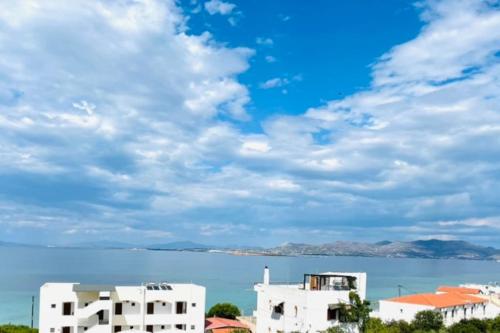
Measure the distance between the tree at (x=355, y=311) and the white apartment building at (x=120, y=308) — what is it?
12.9 meters

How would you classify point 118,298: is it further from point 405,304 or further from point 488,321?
point 488,321

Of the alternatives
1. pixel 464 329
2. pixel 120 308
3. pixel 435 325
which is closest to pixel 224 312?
pixel 120 308

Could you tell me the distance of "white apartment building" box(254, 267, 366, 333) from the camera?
37.2 meters

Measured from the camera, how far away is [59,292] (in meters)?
38.1

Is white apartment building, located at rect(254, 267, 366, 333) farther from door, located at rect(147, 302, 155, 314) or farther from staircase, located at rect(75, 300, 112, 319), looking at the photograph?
staircase, located at rect(75, 300, 112, 319)

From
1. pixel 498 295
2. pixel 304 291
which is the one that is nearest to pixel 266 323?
pixel 304 291

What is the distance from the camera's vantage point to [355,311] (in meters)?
37.3

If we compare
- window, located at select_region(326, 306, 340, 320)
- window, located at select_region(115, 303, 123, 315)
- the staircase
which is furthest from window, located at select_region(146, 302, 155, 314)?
window, located at select_region(326, 306, 340, 320)

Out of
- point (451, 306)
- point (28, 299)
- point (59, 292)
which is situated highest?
point (59, 292)

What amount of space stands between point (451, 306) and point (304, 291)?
24994 mm

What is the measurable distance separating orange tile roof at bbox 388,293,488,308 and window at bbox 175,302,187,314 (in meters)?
26.2

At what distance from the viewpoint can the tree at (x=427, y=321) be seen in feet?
159

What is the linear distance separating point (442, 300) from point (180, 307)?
30818 millimetres

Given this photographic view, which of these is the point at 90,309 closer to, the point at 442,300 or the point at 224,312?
the point at 224,312
